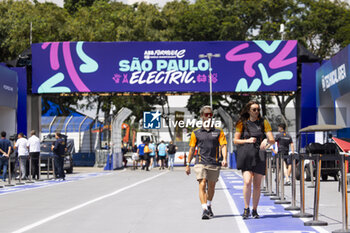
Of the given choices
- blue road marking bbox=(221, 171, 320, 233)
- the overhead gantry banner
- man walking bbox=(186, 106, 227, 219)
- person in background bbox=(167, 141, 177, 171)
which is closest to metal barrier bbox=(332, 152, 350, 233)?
blue road marking bbox=(221, 171, 320, 233)

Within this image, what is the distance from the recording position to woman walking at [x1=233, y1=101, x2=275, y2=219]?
10.6 metres

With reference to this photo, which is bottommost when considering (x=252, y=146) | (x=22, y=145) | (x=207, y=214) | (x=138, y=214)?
(x=138, y=214)

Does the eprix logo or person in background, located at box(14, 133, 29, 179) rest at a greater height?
the eprix logo

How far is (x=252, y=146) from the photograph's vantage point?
10.6 meters

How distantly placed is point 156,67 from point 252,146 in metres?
25.2

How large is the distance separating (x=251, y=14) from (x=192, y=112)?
9.64 metres

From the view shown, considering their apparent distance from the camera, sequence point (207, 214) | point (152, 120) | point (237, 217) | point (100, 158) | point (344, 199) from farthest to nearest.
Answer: point (152, 120), point (100, 158), point (237, 217), point (207, 214), point (344, 199)

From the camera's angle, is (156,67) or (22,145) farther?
(156,67)

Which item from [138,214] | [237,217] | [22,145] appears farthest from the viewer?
[22,145]

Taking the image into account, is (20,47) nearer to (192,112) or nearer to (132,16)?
(132,16)

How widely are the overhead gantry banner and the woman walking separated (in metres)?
24.4

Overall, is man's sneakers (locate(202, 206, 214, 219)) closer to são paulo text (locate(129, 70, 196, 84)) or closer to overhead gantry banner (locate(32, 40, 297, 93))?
overhead gantry banner (locate(32, 40, 297, 93))

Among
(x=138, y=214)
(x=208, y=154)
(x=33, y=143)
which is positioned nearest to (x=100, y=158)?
(x=33, y=143)

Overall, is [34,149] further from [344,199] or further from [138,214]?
[344,199]
